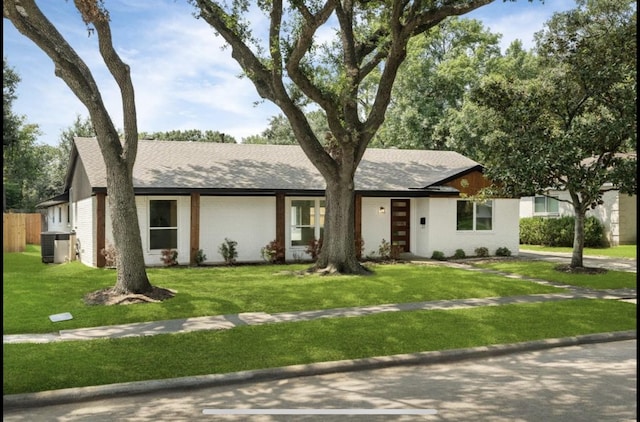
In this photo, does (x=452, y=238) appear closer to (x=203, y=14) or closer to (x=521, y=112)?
(x=521, y=112)

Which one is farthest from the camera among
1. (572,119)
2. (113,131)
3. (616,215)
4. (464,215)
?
(616,215)

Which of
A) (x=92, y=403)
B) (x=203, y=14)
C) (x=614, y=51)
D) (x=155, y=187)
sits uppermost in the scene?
(x=203, y=14)

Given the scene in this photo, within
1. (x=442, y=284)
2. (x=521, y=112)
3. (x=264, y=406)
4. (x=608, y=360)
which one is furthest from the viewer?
(x=521, y=112)

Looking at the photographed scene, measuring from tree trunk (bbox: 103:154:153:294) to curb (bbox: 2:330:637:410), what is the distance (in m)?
5.83

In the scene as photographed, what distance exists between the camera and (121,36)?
14.4 metres

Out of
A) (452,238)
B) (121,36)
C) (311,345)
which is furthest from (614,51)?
(121,36)

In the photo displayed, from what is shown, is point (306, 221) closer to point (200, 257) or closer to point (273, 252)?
point (273, 252)

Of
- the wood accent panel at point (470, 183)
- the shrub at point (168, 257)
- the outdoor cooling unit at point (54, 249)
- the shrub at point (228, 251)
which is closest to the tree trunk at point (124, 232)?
the shrub at point (168, 257)

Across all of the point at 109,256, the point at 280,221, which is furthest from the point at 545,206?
the point at 109,256

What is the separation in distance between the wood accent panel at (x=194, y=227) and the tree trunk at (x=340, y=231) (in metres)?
4.73

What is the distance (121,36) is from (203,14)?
2266 millimetres

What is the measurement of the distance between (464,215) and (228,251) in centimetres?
970

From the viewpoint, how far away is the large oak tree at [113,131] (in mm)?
11211

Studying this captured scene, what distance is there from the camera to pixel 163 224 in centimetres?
1886
